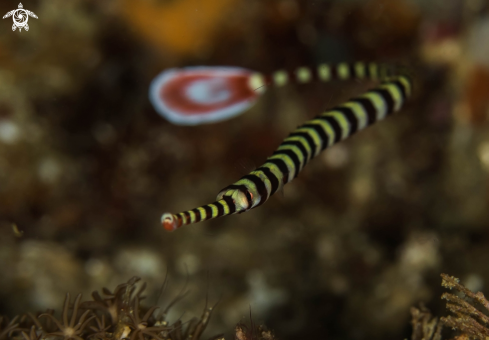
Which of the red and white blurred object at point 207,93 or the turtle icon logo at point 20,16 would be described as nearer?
the red and white blurred object at point 207,93

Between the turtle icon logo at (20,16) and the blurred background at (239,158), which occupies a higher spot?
the turtle icon logo at (20,16)

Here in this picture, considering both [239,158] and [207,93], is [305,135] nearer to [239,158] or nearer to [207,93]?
[207,93]

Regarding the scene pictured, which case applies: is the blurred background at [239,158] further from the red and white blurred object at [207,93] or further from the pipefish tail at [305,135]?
the pipefish tail at [305,135]

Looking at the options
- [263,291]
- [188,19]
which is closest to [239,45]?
[188,19]

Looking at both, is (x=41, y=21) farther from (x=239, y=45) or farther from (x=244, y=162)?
(x=244, y=162)

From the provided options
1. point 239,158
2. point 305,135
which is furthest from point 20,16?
point 305,135

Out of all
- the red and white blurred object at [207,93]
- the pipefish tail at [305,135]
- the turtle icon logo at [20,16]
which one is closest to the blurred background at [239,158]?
the turtle icon logo at [20,16]
